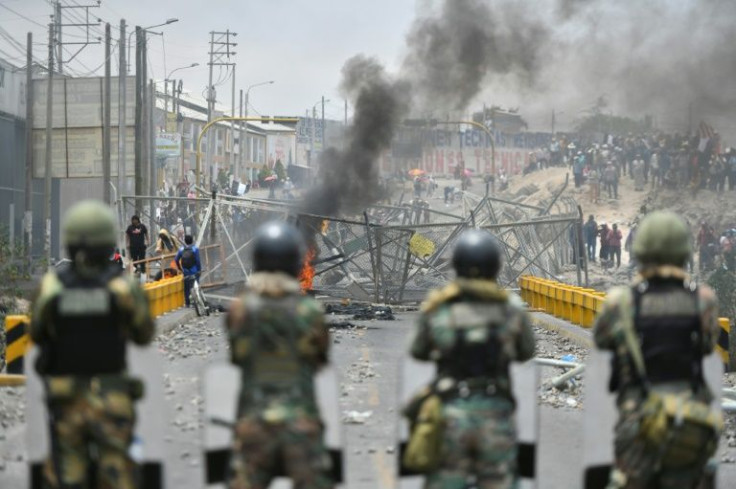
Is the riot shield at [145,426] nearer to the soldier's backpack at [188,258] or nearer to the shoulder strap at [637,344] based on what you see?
the shoulder strap at [637,344]

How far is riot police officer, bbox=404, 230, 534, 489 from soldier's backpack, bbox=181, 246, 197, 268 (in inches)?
685

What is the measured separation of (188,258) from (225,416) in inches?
678

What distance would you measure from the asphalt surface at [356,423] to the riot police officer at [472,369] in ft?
1.65

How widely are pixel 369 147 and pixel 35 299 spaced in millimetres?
33447

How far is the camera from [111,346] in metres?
5.55

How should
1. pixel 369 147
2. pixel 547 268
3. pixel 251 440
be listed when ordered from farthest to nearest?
pixel 369 147
pixel 547 268
pixel 251 440

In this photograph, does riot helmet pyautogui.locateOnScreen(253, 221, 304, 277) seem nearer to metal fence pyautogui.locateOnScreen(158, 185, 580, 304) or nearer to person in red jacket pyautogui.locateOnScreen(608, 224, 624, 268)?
metal fence pyautogui.locateOnScreen(158, 185, 580, 304)

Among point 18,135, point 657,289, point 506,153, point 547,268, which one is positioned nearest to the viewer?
point 657,289

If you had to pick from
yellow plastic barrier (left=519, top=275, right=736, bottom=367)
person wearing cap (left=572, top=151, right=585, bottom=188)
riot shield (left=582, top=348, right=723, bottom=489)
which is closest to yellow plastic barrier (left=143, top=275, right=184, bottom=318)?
yellow plastic barrier (left=519, top=275, right=736, bottom=367)

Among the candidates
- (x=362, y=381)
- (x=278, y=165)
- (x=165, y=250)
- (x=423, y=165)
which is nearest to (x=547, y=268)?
(x=165, y=250)

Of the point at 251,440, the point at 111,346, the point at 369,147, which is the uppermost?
the point at 369,147

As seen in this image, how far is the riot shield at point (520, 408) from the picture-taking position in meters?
5.77

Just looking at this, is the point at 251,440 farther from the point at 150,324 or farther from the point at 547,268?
the point at 547,268

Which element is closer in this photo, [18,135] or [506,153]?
[18,135]
